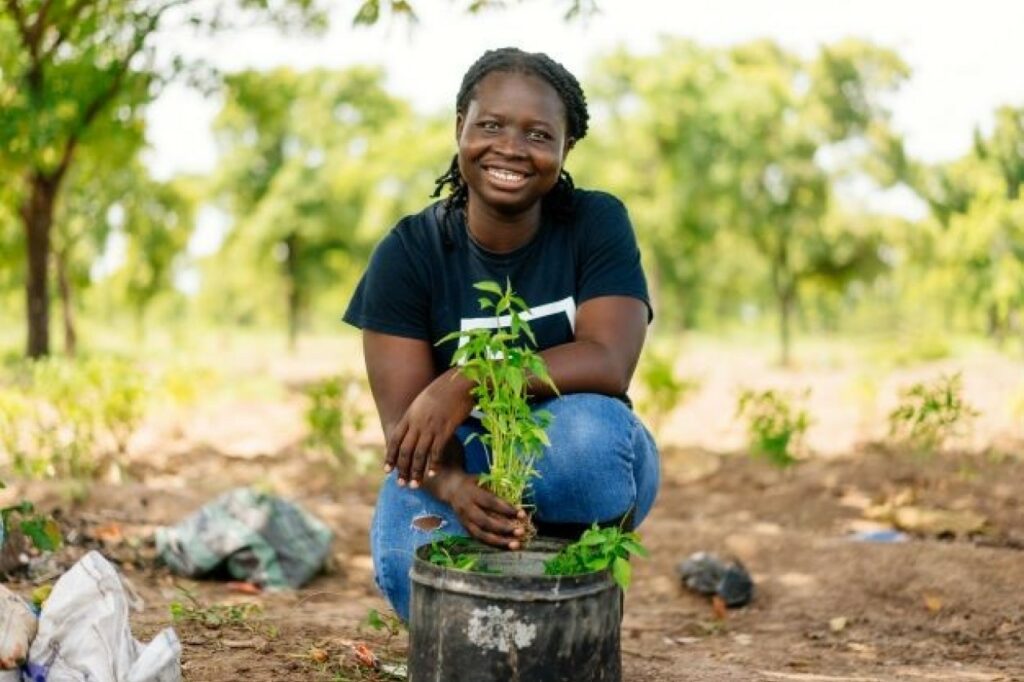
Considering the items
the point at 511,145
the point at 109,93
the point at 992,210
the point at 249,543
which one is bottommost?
the point at 249,543

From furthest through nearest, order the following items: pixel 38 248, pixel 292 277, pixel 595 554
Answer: pixel 292 277 < pixel 38 248 < pixel 595 554

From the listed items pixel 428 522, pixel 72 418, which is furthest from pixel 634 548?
pixel 72 418

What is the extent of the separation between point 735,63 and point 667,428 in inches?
687

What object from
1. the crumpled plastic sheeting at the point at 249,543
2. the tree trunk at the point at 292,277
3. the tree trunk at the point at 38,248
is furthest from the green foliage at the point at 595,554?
the tree trunk at the point at 292,277

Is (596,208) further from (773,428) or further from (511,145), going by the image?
(773,428)

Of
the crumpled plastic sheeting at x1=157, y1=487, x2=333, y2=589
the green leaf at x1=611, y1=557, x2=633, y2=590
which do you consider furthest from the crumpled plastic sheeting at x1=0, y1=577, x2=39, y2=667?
the crumpled plastic sheeting at x1=157, y1=487, x2=333, y2=589

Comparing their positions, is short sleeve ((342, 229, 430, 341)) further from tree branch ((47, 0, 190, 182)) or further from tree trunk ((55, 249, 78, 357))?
tree trunk ((55, 249, 78, 357))

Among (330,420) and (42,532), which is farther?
(330,420)

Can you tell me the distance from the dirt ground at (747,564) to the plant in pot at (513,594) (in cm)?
68

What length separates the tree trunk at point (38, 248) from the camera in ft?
31.5

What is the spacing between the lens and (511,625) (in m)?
2.04

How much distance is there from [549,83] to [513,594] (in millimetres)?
1173

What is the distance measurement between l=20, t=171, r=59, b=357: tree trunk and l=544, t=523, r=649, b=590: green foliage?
8.52m

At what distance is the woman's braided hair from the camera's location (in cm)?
253
